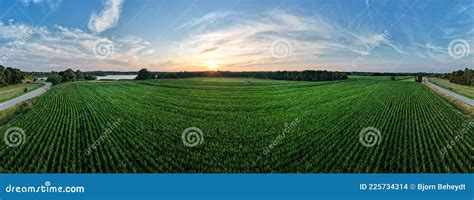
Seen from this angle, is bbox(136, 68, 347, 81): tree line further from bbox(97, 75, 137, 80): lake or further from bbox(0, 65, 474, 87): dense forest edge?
bbox(97, 75, 137, 80): lake

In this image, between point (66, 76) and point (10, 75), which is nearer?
point (10, 75)

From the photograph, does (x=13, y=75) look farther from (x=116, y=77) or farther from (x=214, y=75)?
(x=214, y=75)

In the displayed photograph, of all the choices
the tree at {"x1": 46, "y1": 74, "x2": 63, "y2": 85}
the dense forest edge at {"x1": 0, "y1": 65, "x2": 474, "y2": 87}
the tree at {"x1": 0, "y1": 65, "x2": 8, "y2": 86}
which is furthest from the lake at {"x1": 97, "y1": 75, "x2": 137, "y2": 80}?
the tree at {"x1": 0, "y1": 65, "x2": 8, "y2": 86}

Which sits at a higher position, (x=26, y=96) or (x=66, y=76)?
(x=66, y=76)

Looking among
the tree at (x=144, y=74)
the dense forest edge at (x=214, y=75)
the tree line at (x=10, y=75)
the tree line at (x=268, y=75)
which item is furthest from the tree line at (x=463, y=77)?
the tree line at (x=10, y=75)

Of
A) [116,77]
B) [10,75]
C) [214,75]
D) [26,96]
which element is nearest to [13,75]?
[10,75]

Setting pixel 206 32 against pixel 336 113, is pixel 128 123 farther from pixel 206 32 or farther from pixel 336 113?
pixel 336 113

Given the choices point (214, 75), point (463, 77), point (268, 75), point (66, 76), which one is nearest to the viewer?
point (463, 77)
